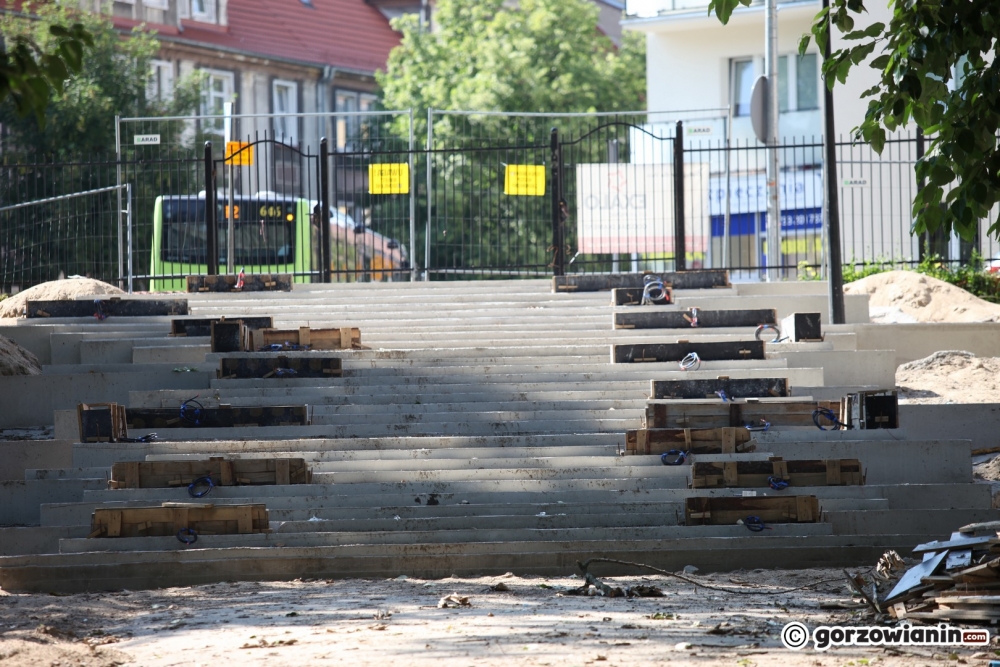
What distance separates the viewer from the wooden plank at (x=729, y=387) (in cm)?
1230

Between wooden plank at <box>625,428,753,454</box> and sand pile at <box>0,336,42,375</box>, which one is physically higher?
sand pile at <box>0,336,42,375</box>

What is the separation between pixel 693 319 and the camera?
14992 mm

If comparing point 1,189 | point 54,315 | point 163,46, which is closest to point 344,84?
point 163,46

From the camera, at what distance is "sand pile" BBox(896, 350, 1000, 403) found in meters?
14.3

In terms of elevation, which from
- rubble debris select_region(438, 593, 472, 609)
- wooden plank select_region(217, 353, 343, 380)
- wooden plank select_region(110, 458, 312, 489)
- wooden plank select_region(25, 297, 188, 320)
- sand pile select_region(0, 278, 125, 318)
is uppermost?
sand pile select_region(0, 278, 125, 318)

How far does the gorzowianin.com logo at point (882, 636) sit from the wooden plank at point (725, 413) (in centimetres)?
462

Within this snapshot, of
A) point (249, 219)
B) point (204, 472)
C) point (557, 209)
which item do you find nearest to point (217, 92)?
point (249, 219)

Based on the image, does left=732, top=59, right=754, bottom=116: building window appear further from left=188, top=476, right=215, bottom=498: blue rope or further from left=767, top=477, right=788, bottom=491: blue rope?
left=188, top=476, right=215, bottom=498: blue rope

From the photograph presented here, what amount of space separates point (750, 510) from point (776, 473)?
1.97ft

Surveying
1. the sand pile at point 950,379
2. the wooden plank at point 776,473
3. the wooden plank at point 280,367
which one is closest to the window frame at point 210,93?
the wooden plank at point 280,367

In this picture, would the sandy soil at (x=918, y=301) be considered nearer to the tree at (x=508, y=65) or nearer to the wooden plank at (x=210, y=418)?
the wooden plank at (x=210, y=418)

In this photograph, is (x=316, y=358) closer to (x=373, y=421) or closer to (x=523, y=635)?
(x=373, y=421)

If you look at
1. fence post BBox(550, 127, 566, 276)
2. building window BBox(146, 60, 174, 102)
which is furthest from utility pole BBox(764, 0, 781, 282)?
building window BBox(146, 60, 174, 102)

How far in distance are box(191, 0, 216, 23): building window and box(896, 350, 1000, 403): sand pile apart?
3420 centimetres
